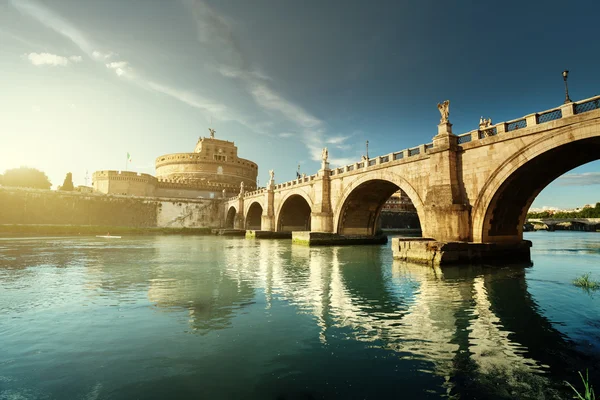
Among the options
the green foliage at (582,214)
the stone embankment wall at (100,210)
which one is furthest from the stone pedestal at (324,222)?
the green foliage at (582,214)

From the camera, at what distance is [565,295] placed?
9281 mm

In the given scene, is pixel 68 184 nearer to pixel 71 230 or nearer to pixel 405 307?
pixel 71 230

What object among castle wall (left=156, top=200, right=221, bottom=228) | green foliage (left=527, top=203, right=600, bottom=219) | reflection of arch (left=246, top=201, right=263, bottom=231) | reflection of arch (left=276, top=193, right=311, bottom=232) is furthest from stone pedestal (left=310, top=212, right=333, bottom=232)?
green foliage (left=527, top=203, right=600, bottom=219)

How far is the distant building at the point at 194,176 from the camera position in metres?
59.7

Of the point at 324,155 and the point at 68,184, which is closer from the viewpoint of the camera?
the point at 324,155

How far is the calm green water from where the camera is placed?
3963 millimetres

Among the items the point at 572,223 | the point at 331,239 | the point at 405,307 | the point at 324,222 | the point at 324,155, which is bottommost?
the point at 405,307

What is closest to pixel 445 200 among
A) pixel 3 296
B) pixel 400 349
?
pixel 400 349

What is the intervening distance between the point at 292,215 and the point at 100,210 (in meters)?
35.9

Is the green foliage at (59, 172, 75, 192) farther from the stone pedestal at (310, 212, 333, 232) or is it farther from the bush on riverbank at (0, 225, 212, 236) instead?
the stone pedestal at (310, 212, 333, 232)

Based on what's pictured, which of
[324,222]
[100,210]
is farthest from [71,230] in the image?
[324,222]

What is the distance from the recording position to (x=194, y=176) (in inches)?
2901

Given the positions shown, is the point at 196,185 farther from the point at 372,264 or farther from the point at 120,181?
the point at 372,264

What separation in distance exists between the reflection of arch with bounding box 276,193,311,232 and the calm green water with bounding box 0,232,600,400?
2889 centimetres
